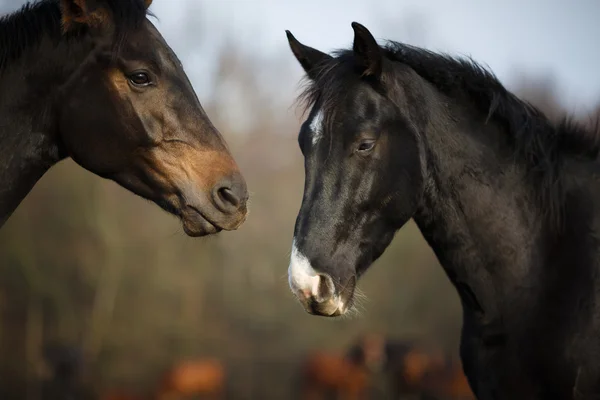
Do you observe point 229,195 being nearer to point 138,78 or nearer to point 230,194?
point 230,194

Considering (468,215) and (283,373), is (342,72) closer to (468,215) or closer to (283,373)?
(468,215)

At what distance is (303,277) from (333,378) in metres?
13.7

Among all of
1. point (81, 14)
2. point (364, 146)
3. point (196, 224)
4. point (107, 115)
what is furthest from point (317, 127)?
point (81, 14)

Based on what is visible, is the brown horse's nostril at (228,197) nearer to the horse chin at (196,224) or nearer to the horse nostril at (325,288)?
the horse chin at (196,224)

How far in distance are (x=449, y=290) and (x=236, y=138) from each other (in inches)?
318

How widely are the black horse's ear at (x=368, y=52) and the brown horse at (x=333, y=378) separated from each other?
12312 mm

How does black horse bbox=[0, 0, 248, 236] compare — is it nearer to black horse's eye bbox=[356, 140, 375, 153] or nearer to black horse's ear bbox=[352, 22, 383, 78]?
black horse's eye bbox=[356, 140, 375, 153]

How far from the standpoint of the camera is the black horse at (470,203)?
337cm

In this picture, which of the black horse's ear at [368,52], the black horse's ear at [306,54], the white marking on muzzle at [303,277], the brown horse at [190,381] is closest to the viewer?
the white marking on muzzle at [303,277]

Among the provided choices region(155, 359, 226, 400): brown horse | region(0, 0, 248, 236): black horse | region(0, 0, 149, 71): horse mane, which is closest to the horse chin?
region(0, 0, 248, 236): black horse

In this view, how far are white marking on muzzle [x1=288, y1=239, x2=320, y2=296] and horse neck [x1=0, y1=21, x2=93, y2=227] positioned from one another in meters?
1.43

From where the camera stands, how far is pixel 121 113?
3.60 metres

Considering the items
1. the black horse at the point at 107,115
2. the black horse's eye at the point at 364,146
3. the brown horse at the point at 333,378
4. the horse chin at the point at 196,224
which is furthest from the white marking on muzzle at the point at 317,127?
the brown horse at the point at 333,378

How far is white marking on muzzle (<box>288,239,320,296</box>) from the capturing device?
332 centimetres
